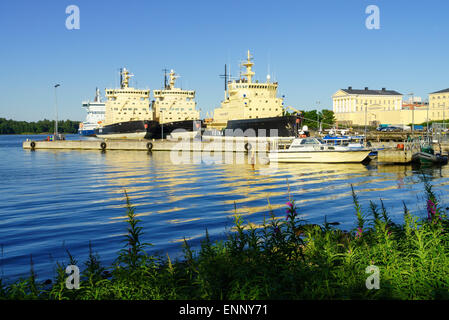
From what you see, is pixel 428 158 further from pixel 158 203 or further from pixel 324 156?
pixel 158 203

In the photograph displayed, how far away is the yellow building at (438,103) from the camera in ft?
408

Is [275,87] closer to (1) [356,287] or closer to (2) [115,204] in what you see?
(2) [115,204]

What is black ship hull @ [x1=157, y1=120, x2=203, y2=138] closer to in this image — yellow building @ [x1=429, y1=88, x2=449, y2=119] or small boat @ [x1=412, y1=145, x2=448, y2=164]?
small boat @ [x1=412, y1=145, x2=448, y2=164]

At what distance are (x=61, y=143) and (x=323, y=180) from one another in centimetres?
5350

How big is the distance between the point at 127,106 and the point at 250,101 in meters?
32.7

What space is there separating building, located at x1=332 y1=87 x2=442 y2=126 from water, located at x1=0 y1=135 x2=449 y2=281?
10256 centimetres

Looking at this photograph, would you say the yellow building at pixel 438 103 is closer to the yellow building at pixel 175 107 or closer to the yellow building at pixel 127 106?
the yellow building at pixel 175 107

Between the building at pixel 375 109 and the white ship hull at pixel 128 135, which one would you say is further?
the building at pixel 375 109

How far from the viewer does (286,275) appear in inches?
233

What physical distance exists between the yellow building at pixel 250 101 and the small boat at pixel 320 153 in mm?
25609

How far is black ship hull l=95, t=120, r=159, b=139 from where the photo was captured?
7956 cm

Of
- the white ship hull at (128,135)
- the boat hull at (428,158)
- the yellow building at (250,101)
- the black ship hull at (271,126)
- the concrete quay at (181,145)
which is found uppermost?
the yellow building at (250,101)

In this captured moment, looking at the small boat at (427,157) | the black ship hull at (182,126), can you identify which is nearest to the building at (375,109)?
the black ship hull at (182,126)
